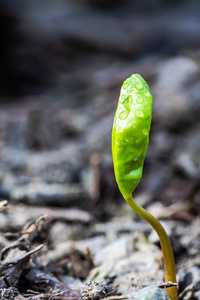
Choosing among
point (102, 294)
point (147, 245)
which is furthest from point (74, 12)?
point (102, 294)

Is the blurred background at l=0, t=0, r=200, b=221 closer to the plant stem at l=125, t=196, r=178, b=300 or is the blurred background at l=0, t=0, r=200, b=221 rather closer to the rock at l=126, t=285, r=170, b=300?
the plant stem at l=125, t=196, r=178, b=300

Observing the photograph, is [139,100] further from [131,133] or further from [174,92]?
[174,92]

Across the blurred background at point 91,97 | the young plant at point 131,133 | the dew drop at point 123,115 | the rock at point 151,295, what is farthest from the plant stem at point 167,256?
the blurred background at point 91,97

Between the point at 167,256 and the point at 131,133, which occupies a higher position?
the point at 131,133

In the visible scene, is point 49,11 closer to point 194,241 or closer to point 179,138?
point 179,138

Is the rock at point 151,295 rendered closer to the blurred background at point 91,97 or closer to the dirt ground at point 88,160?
the dirt ground at point 88,160

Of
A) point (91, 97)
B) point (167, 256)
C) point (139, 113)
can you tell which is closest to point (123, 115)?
point (139, 113)
